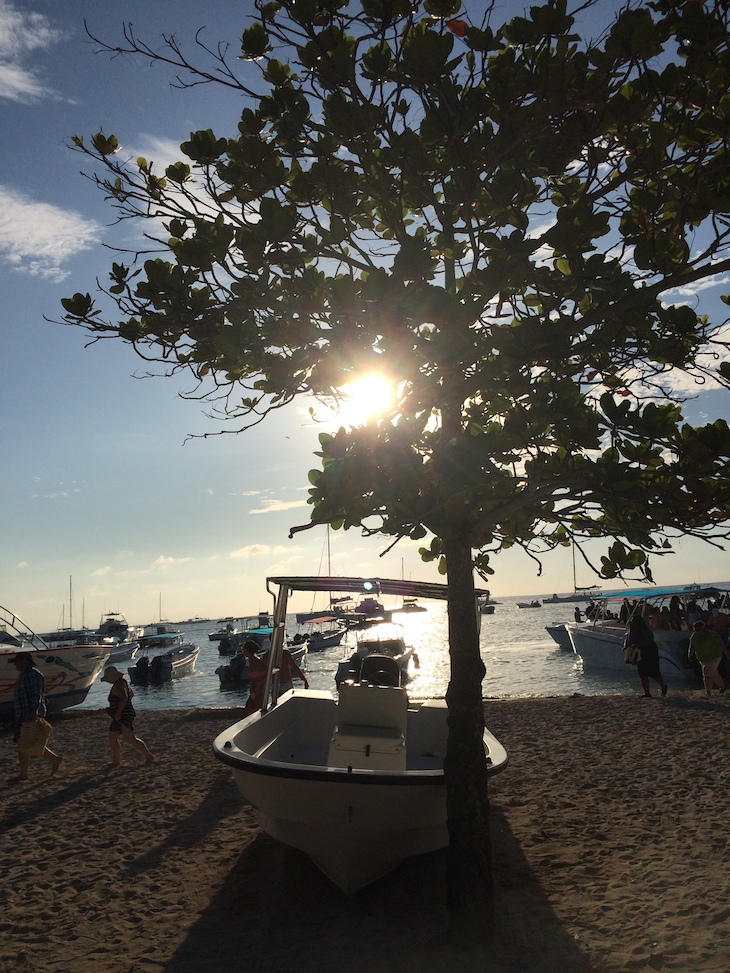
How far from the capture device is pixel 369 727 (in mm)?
7641

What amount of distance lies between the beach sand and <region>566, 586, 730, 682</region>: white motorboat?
58.6 ft

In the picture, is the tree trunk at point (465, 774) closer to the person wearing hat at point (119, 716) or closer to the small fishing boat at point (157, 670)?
the person wearing hat at point (119, 716)

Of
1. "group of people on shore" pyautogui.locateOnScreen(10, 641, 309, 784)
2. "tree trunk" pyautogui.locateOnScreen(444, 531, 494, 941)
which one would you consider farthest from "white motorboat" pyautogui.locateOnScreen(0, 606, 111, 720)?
"tree trunk" pyautogui.locateOnScreen(444, 531, 494, 941)

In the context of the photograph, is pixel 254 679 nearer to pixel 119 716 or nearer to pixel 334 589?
pixel 119 716

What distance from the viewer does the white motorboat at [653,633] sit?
27.5 meters

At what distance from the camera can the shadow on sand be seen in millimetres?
4992

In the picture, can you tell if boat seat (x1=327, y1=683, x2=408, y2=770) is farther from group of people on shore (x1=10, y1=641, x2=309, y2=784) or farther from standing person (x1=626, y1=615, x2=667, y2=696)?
standing person (x1=626, y1=615, x2=667, y2=696)

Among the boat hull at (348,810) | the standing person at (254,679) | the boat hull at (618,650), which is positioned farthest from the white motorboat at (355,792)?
the boat hull at (618,650)

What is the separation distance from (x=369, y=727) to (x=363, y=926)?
6.99ft

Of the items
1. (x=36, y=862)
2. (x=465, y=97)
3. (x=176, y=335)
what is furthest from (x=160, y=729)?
(x=465, y=97)

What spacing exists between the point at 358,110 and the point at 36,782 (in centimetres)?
1118

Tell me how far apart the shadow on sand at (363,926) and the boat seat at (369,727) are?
1174 millimetres

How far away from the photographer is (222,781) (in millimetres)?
10672

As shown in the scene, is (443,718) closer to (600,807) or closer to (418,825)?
(600,807)
